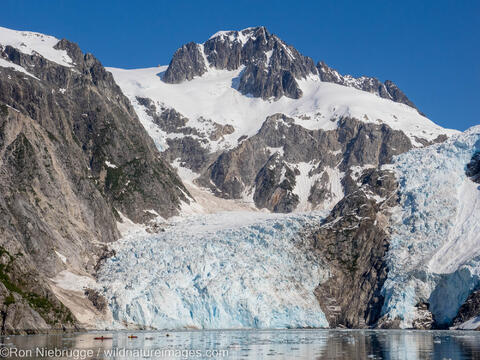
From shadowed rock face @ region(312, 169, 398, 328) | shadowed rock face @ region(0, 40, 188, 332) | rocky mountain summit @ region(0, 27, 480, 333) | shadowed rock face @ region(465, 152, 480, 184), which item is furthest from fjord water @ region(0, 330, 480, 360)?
shadowed rock face @ region(465, 152, 480, 184)

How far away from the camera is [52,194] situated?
497 feet

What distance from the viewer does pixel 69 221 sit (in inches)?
6014

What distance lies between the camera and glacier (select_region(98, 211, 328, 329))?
5138 inches

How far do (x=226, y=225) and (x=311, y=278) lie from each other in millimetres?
28708

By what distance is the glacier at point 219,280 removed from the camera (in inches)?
5138

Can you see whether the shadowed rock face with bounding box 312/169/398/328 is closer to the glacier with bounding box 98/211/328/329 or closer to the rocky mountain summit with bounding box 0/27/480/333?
the rocky mountain summit with bounding box 0/27/480/333

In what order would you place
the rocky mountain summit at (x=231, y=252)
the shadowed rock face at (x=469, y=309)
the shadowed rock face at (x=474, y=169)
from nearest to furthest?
the shadowed rock face at (x=469, y=309)
the rocky mountain summit at (x=231, y=252)
the shadowed rock face at (x=474, y=169)

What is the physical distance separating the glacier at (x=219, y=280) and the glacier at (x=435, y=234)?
1641 centimetres

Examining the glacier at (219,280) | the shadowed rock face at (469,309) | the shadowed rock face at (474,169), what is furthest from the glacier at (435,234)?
the glacier at (219,280)

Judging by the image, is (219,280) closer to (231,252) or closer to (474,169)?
(231,252)

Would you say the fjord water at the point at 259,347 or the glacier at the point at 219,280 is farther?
the glacier at the point at 219,280

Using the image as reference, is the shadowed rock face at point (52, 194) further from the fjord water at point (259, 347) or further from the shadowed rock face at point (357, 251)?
the shadowed rock face at point (357, 251)

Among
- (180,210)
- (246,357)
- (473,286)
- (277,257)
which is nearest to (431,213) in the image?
(473,286)

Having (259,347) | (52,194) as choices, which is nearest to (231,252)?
(52,194)
